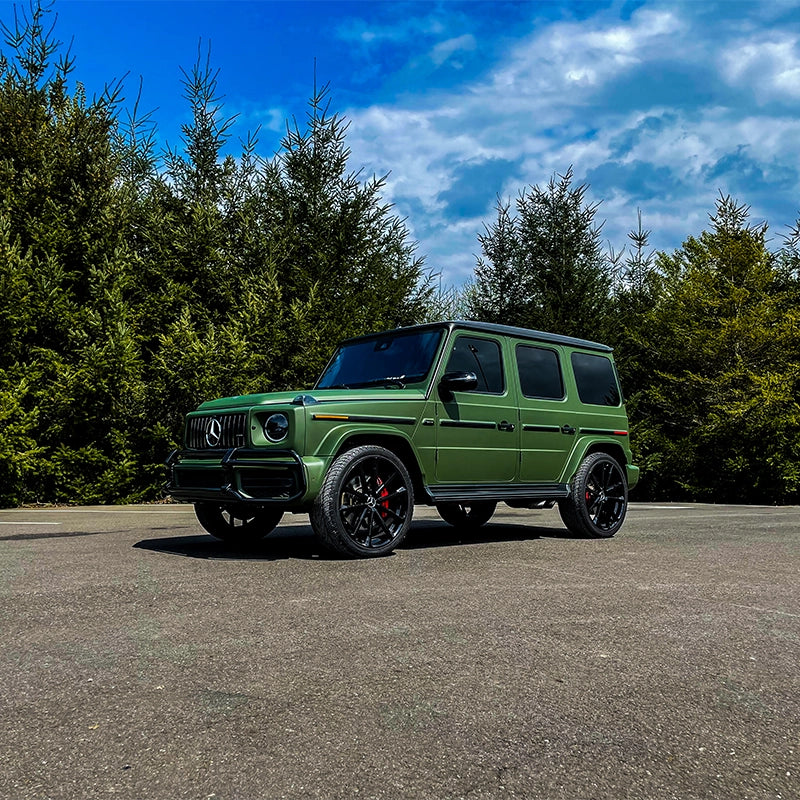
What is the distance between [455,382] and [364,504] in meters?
1.42

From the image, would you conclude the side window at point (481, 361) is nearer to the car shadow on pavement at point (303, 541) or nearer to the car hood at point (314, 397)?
the car hood at point (314, 397)

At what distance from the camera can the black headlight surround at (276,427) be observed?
7.07m

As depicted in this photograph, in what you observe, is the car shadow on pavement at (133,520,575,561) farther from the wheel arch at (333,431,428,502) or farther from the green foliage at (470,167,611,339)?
the green foliage at (470,167,611,339)

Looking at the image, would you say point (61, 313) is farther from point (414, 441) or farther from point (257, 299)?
point (414, 441)

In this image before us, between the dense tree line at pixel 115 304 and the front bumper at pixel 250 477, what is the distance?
8.20m

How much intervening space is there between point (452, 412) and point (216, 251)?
11580 millimetres

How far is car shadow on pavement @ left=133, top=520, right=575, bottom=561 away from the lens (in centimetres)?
755

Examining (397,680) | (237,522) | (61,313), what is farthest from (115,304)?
(397,680)

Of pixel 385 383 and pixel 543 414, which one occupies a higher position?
pixel 385 383

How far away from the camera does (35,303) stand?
49.3 feet

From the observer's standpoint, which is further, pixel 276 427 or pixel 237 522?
pixel 237 522

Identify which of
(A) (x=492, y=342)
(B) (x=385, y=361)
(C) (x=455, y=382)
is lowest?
(C) (x=455, y=382)

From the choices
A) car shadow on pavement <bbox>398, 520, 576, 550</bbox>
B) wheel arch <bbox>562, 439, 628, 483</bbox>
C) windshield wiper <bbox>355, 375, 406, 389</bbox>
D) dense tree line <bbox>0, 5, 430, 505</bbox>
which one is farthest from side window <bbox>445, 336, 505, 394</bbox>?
dense tree line <bbox>0, 5, 430, 505</bbox>

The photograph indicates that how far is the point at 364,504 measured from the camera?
725 centimetres
